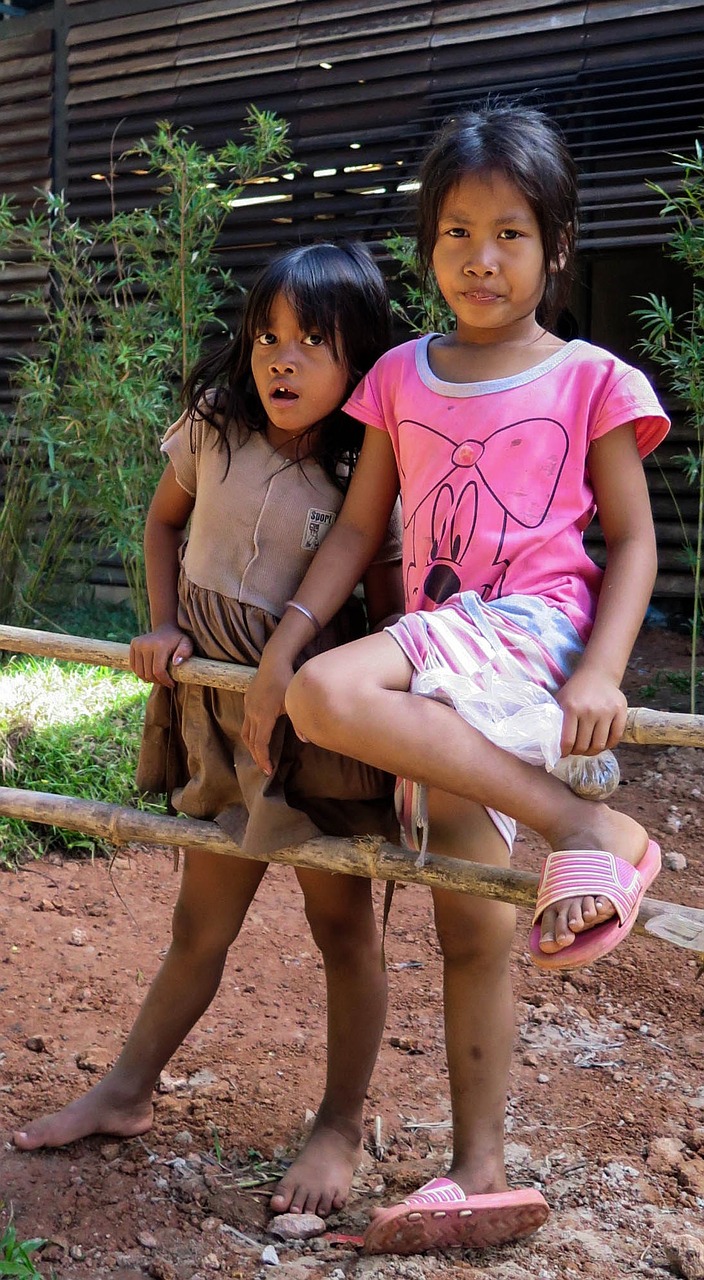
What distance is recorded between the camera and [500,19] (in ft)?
17.3

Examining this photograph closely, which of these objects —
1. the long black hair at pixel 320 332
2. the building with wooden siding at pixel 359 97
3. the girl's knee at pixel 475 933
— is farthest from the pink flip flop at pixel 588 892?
the building with wooden siding at pixel 359 97

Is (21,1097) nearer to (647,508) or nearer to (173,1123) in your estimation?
(173,1123)

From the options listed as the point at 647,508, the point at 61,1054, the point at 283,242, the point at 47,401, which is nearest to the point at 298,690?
the point at 647,508

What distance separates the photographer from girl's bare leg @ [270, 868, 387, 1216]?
80.6 inches

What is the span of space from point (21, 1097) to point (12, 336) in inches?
214

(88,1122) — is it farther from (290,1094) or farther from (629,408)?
(629,408)

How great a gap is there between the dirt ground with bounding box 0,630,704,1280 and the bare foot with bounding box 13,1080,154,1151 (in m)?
0.03

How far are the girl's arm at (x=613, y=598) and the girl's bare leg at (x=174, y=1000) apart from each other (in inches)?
29.8

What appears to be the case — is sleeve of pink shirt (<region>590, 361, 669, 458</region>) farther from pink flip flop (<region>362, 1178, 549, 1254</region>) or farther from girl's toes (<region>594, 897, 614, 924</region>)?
pink flip flop (<region>362, 1178, 549, 1254</region>)

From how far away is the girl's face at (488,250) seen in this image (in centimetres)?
175

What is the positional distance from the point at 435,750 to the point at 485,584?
1.00 feet

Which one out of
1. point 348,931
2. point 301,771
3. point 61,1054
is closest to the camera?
point 301,771

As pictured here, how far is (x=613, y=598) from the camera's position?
170 centimetres

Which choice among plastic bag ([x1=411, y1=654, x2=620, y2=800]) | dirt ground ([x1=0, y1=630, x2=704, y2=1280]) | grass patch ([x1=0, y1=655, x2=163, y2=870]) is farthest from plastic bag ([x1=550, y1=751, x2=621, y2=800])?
grass patch ([x1=0, y1=655, x2=163, y2=870])
